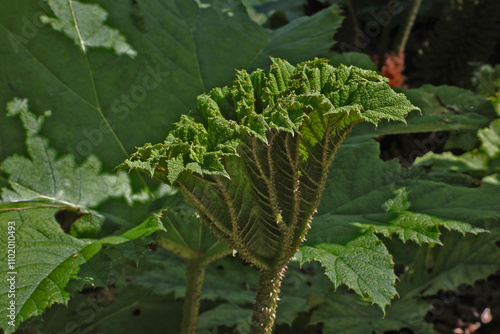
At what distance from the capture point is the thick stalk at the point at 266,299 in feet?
4.08

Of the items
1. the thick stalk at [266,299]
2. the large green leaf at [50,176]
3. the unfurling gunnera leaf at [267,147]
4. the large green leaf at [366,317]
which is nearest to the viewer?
the unfurling gunnera leaf at [267,147]

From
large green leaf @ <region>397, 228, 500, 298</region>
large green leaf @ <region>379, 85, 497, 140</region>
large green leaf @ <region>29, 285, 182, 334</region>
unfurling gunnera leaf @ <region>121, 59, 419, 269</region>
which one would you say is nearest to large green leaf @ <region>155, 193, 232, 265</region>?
unfurling gunnera leaf @ <region>121, 59, 419, 269</region>

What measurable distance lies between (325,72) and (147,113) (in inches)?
34.8

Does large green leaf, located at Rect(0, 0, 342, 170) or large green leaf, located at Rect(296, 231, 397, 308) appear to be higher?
large green leaf, located at Rect(0, 0, 342, 170)

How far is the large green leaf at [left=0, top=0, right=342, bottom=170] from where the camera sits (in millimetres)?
1679

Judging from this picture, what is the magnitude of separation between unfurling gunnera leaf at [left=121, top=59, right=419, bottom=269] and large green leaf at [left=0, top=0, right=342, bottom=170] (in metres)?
0.71

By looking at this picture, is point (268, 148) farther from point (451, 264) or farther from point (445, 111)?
point (451, 264)

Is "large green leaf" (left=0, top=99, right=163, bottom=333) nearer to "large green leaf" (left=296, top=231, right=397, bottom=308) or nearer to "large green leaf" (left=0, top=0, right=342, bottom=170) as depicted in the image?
"large green leaf" (left=0, top=0, right=342, bottom=170)

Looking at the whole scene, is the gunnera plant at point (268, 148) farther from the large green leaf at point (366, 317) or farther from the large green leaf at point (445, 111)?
the large green leaf at point (366, 317)

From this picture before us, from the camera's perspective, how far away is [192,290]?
1648 millimetres

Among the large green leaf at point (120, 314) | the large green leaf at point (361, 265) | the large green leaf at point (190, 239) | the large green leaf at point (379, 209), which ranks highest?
the large green leaf at point (361, 265)

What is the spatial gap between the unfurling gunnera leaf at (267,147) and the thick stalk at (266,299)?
0.03 m

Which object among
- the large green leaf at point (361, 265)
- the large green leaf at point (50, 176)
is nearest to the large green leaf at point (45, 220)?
the large green leaf at point (50, 176)

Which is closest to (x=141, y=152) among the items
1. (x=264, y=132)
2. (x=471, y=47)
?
(x=264, y=132)
